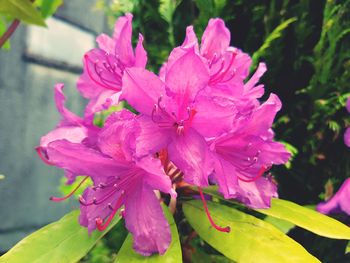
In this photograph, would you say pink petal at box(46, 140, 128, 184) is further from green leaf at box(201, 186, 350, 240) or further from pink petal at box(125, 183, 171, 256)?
green leaf at box(201, 186, 350, 240)

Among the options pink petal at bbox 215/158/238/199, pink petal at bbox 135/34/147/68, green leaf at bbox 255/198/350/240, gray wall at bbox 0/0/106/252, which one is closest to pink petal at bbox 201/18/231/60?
pink petal at bbox 135/34/147/68

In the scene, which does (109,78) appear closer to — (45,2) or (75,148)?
(75,148)

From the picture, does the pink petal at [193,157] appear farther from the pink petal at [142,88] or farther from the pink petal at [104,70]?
the pink petal at [104,70]

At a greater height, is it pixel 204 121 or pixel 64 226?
pixel 204 121

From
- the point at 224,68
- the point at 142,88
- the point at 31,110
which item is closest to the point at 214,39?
the point at 224,68

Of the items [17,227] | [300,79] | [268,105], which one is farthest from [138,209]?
[17,227]

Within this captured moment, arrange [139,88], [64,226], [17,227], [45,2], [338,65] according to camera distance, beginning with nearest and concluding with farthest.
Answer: [139,88] → [64,226] → [45,2] → [338,65] → [17,227]

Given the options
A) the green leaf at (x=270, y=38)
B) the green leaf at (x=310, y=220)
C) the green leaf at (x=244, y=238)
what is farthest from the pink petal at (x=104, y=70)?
the green leaf at (x=270, y=38)

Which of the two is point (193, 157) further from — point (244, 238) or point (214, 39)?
point (214, 39)
